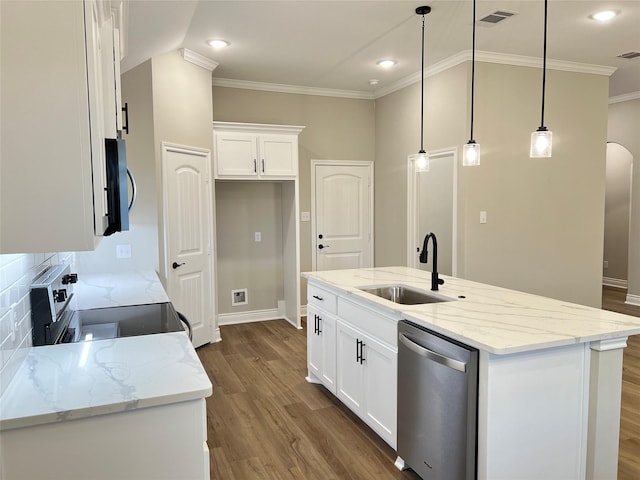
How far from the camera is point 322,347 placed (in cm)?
344

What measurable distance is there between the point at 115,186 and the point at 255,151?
3.87 metres

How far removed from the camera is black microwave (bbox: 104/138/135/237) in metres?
1.33

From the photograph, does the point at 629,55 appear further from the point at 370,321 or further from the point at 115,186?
the point at 115,186

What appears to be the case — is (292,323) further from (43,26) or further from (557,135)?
(43,26)

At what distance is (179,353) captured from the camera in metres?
1.69

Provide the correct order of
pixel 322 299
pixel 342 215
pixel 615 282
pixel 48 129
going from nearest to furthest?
1. pixel 48 129
2. pixel 322 299
3. pixel 342 215
4. pixel 615 282

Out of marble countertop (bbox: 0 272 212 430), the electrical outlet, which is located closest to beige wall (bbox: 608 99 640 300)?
the electrical outlet

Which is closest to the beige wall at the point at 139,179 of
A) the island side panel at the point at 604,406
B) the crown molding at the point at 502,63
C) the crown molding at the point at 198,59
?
the crown molding at the point at 198,59

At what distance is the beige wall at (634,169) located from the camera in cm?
631

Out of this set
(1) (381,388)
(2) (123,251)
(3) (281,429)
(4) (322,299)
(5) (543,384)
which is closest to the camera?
(5) (543,384)

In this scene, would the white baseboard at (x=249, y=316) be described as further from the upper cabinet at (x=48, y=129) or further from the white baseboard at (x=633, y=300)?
the white baseboard at (x=633, y=300)

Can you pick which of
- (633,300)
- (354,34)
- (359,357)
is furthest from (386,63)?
(633,300)

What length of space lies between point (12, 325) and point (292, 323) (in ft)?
14.0

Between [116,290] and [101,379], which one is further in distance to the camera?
[116,290]
